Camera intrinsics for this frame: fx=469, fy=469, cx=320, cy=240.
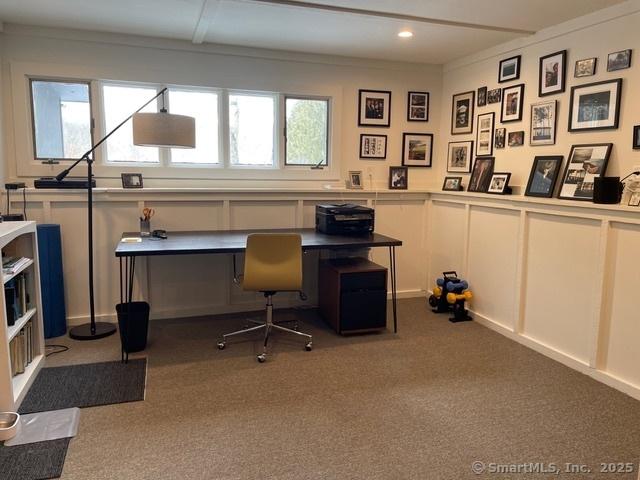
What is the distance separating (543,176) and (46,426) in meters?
3.60

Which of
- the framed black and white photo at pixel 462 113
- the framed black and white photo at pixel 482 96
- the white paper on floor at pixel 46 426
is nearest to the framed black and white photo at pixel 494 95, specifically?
the framed black and white photo at pixel 482 96

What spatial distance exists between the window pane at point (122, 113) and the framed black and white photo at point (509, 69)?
118 inches

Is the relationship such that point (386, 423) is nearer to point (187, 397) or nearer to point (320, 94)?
point (187, 397)

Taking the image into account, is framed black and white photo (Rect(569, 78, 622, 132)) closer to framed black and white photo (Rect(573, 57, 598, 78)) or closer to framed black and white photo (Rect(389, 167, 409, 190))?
framed black and white photo (Rect(573, 57, 598, 78))

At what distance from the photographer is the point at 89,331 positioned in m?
3.74

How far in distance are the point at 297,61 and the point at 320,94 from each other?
0.37 meters

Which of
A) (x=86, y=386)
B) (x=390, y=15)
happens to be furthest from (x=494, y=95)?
(x=86, y=386)

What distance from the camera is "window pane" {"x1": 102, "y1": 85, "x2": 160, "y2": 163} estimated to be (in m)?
4.02

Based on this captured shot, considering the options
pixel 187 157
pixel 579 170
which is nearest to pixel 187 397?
pixel 187 157

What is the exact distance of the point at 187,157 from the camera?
14.0 feet

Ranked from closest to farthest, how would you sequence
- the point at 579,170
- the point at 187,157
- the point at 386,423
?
the point at 386,423
the point at 579,170
the point at 187,157

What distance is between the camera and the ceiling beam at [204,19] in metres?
3.13

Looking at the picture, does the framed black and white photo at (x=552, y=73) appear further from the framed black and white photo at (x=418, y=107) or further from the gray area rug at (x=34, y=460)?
the gray area rug at (x=34, y=460)

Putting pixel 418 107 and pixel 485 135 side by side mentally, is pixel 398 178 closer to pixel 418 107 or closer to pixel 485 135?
pixel 418 107
